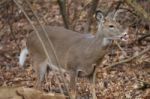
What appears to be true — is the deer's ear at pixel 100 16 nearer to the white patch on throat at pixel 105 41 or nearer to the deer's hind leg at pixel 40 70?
the white patch on throat at pixel 105 41

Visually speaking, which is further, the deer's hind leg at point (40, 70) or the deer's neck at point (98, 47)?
the deer's hind leg at point (40, 70)

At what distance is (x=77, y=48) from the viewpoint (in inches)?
341

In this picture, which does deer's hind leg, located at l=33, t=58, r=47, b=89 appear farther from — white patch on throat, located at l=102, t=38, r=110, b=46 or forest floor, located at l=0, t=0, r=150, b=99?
white patch on throat, located at l=102, t=38, r=110, b=46

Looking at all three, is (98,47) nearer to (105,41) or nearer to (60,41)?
(105,41)

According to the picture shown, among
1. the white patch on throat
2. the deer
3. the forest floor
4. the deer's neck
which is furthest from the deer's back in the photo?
the white patch on throat

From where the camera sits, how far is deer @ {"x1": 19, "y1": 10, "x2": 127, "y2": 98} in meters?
8.02

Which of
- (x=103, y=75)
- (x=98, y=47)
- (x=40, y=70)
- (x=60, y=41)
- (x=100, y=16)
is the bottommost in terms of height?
(x=103, y=75)

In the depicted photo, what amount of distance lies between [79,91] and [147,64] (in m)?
1.96

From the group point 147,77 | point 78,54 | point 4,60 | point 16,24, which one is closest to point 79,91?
point 78,54

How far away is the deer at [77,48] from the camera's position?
8.02m

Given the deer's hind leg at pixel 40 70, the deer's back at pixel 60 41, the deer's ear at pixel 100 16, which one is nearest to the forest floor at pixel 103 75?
the deer's hind leg at pixel 40 70

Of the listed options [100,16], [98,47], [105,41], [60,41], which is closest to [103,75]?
[60,41]

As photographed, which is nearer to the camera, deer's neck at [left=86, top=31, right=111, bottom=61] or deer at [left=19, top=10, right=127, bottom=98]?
deer at [left=19, top=10, right=127, bottom=98]

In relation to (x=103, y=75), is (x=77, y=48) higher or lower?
higher
